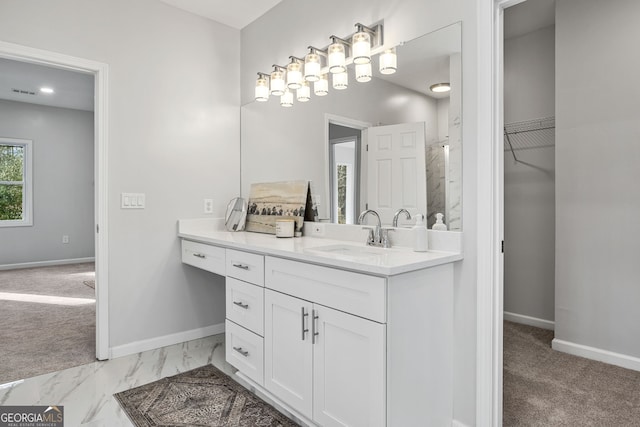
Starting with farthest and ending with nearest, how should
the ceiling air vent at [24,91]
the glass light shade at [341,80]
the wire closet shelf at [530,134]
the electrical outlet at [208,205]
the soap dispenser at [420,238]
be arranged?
the ceiling air vent at [24,91] → the wire closet shelf at [530,134] → the electrical outlet at [208,205] → the glass light shade at [341,80] → the soap dispenser at [420,238]

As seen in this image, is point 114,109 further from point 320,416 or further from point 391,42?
point 320,416

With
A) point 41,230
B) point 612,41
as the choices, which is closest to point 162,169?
point 612,41

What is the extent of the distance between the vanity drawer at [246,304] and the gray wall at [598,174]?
2.19m

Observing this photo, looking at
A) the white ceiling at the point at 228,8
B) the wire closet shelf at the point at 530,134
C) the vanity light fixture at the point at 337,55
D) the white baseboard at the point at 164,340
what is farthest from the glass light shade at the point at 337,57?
the white baseboard at the point at 164,340

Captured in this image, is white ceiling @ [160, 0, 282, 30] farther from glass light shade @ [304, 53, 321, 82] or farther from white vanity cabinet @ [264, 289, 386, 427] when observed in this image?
white vanity cabinet @ [264, 289, 386, 427]

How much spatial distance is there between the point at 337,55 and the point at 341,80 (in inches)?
6.0

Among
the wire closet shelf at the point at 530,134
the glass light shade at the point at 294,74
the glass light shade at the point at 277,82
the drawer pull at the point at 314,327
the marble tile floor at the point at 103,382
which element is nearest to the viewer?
the drawer pull at the point at 314,327

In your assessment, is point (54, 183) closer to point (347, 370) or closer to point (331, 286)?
point (331, 286)

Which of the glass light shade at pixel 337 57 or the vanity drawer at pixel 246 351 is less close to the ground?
the glass light shade at pixel 337 57

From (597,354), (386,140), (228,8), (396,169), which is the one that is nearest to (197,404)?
(396,169)

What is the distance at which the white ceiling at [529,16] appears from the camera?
2.89 m

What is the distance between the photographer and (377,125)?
2.22m

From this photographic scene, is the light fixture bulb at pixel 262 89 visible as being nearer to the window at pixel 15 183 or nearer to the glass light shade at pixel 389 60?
the glass light shade at pixel 389 60

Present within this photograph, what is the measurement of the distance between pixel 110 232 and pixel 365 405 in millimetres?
2055
